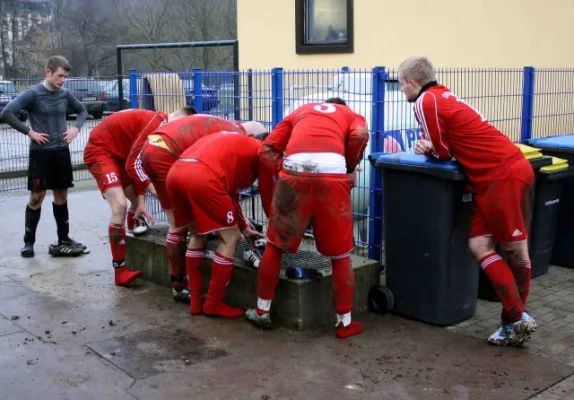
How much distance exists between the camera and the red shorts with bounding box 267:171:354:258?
445 centimetres

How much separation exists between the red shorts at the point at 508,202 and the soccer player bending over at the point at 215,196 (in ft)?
4.95

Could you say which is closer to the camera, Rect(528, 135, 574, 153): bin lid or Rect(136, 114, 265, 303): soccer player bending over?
Rect(136, 114, 265, 303): soccer player bending over

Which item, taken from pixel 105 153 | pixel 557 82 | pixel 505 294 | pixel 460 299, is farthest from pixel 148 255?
pixel 557 82

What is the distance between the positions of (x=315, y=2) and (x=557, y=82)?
15.5ft

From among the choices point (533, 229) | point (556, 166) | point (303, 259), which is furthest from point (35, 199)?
point (556, 166)

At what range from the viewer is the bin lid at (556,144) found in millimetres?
6395

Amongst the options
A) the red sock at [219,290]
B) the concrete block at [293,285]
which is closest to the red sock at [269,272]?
the concrete block at [293,285]

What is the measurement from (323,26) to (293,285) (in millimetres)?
7305

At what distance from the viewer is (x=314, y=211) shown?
14.8 feet

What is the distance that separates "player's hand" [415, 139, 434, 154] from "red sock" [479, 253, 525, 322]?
0.84 metres

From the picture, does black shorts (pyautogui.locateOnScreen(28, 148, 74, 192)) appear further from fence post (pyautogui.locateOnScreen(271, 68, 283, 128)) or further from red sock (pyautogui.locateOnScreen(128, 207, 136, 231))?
fence post (pyautogui.locateOnScreen(271, 68, 283, 128))

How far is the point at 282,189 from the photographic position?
14.9 feet

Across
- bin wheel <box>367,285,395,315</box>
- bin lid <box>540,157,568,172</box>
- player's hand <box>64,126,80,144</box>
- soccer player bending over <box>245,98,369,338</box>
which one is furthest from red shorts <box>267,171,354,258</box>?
player's hand <box>64,126,80,144</box>

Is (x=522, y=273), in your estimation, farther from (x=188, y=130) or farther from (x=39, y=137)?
(x=39, y=137)
